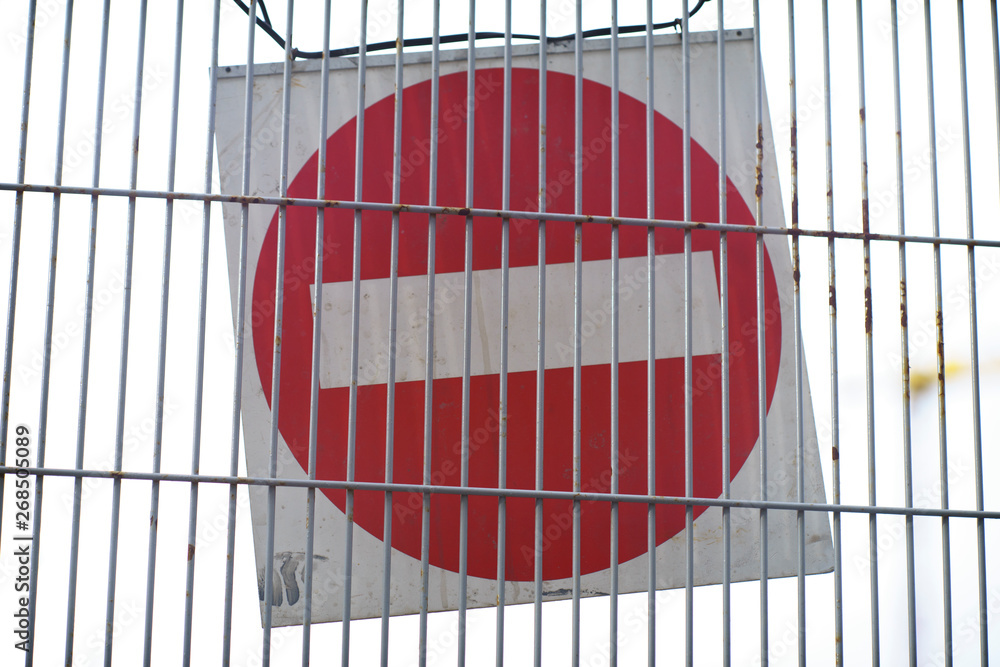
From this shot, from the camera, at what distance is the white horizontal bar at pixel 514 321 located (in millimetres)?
2479

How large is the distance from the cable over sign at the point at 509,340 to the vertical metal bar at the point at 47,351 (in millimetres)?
513

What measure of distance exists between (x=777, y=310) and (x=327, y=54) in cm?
141

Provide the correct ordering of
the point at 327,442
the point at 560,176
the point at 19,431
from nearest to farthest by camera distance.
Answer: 1. the point at 19,431
2. the point at 327,442
3. the point at 560,176

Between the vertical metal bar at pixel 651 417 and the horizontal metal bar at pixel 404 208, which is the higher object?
the horizontal metal bar at pixel 404 208

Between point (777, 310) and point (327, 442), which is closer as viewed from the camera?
point (327, 442)

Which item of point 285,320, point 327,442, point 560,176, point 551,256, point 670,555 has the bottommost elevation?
point 670,555

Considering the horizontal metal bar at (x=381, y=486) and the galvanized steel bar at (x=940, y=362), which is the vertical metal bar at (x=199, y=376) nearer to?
the horizontal metal bar at (x=381, y=486)

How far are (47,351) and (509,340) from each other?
1.14 metres

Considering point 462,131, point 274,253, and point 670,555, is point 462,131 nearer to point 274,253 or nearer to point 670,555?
point 274,253

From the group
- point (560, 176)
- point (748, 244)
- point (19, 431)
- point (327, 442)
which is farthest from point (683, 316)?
point (19, 431)

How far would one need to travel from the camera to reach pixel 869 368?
2.18m

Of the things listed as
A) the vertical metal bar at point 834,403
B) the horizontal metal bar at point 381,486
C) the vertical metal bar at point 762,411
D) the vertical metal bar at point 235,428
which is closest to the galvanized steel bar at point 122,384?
the horizontal metal bar at point 381,486

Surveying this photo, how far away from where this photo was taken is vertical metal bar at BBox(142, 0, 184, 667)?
6.58 ft

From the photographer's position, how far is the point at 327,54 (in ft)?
7.04
